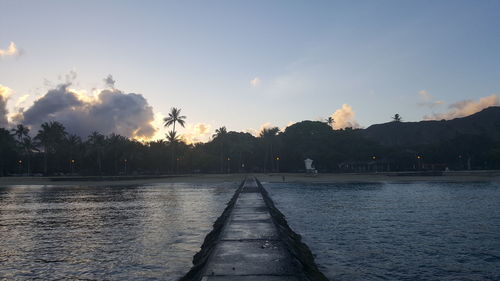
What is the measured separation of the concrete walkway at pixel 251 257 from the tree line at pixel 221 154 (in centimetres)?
9588

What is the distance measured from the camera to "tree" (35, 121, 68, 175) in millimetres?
109750

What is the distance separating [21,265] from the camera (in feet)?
38.7

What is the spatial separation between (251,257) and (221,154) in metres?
110

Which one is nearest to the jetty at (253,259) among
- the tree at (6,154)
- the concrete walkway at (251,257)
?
the concrete walkway at (251,257)

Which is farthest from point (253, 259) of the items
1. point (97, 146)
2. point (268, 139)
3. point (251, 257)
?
point (268, 139)

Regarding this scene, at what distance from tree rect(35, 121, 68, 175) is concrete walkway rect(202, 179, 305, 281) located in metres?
110

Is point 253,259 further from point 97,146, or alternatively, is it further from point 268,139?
point 268,139

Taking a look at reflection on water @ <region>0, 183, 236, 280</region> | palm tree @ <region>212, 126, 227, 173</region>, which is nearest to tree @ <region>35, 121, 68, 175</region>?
palm tree @ <region>212, 126, 227, 173</region>

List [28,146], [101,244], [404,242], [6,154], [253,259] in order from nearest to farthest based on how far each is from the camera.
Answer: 1. [253,259]
2. [101,244]
3. [404,242]
4. [6,154]
5. [28,146]

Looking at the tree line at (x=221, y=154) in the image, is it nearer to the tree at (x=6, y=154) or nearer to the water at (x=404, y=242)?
the tree at (x=6, y=154)

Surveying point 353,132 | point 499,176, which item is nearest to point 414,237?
point 499,176

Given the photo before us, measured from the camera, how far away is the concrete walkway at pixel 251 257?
8.29 m

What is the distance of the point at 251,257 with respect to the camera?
995 centimetres

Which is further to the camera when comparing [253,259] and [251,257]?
[251,257]
